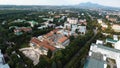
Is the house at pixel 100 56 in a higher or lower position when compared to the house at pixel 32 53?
higher

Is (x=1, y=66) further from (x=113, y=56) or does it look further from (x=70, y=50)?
(x=113, y=56)

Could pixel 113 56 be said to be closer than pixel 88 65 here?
No

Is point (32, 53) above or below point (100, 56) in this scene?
below

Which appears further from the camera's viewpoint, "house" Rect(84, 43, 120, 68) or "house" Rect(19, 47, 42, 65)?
"house" Rect(19, 47, 42, 65)

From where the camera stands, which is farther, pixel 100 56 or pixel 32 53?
pixel 32 53

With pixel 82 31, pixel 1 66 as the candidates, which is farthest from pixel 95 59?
pixel 82 31

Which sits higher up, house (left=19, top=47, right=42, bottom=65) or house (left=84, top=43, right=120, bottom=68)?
house (left=84, top=43, right=120, bottom=68)

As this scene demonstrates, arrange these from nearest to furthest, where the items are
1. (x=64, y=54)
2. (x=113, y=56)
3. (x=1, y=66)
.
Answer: (x=1, y=66), (x=64, y=54), (x=113, y=56)

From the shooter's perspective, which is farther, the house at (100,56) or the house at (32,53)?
the house at (32,53)
